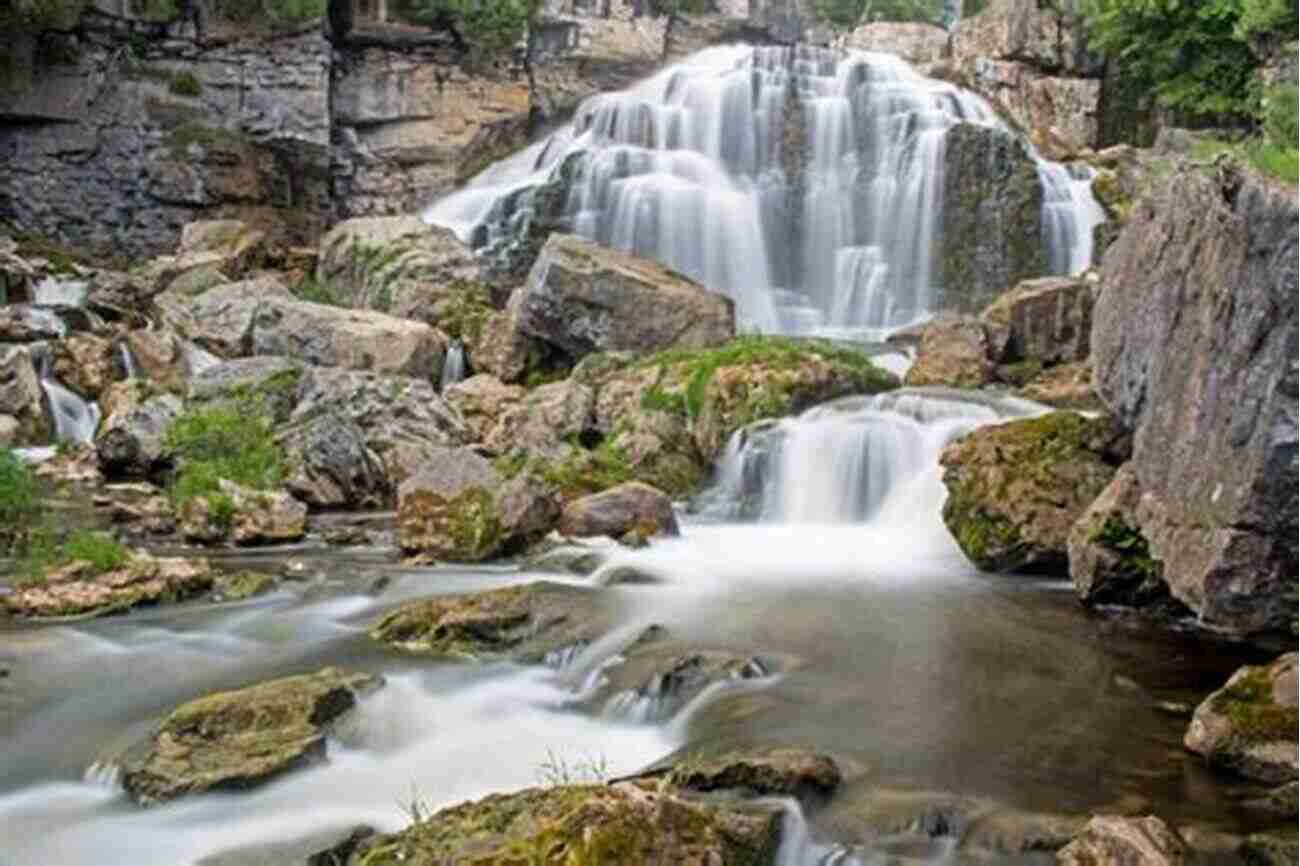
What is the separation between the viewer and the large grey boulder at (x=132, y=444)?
14508mm

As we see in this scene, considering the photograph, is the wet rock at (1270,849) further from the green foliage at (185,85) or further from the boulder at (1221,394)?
the green foliage at (185,85)

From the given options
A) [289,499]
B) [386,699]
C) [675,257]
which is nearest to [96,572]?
[289,499]

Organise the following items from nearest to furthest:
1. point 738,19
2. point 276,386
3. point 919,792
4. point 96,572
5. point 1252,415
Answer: point 919,792 → point 1252,415 → point 96,572 → point 276,386 → point 738,19

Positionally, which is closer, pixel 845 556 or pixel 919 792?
pixel 919 792

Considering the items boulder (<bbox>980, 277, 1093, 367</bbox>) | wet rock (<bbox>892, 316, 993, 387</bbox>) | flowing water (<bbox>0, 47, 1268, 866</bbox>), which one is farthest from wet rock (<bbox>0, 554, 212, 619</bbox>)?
boulder (<bbox>980, 277, 1093, 367</bbox>)

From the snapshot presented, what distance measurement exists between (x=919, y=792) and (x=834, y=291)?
56.5 feet

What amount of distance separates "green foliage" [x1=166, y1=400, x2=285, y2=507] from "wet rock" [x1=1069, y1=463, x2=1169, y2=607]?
7.61m

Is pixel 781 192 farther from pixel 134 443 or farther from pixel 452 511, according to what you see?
pixel 452 511

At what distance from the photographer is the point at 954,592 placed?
33.6ft

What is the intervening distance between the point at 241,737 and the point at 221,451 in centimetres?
765

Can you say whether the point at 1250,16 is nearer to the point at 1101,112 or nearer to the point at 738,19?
the point at 1101,112

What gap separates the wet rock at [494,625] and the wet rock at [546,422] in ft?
17.9

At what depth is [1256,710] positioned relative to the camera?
6500mm

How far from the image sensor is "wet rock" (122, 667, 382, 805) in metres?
6.18
